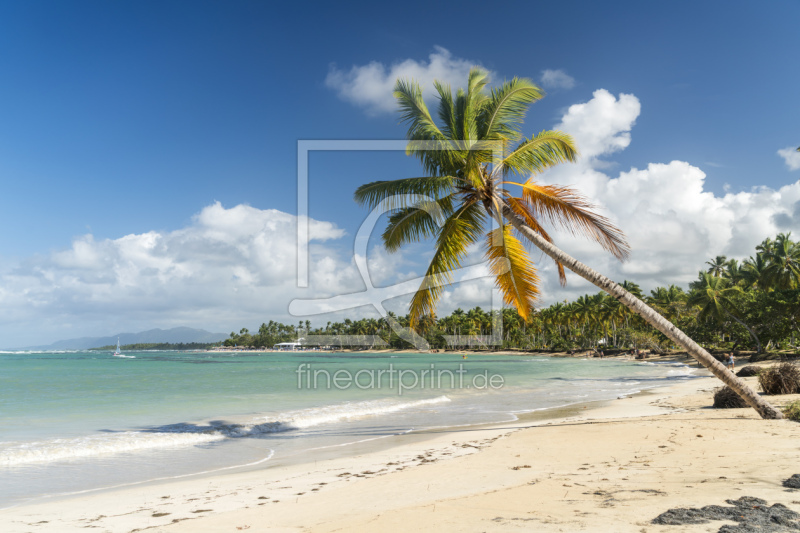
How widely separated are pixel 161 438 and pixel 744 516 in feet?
39.6

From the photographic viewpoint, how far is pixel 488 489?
6.02 metres

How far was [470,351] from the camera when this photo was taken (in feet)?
446

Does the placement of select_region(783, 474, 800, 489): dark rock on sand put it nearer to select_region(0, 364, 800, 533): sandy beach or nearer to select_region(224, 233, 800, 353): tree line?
select_region(0, 364, 800, 533): sandy beach

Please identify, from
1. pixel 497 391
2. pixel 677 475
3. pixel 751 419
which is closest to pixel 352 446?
pixel 677 475

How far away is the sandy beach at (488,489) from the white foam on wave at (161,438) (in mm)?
3786

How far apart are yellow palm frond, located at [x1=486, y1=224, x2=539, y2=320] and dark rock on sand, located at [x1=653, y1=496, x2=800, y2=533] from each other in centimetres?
704

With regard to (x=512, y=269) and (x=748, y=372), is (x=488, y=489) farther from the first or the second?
(x=748, y=372)

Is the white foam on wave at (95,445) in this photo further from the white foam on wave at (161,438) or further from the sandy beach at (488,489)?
the sandy beach at (488,489)

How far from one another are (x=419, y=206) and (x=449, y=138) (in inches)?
68.2

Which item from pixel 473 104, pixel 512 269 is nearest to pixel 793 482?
pixel 512 269

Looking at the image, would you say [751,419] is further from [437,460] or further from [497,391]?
[497,391]

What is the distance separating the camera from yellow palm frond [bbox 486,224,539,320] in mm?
11078

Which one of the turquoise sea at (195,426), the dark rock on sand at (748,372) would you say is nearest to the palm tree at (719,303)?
the dark rock on sand at (748,372)

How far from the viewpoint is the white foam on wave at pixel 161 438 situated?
32.9 ft
